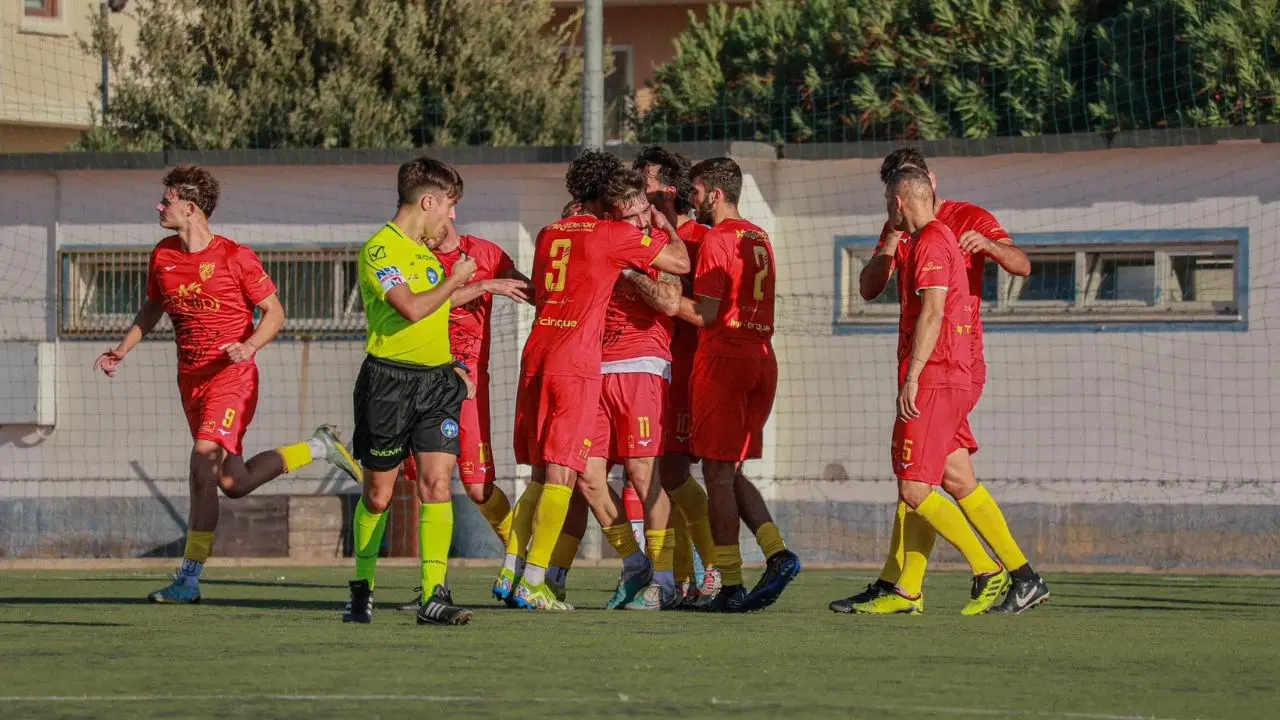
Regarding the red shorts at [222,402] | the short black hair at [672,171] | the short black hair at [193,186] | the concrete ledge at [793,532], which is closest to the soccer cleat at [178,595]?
the red shorts at [222,402]

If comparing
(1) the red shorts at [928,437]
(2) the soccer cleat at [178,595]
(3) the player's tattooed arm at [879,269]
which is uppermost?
(3) the player's tattooed arm at [879,269]

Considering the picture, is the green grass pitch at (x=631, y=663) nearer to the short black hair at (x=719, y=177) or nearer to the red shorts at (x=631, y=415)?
the red shorts at (x=631, y=415)

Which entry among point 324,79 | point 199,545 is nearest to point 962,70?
point 324,79

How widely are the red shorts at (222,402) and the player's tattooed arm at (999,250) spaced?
3487 millimetres

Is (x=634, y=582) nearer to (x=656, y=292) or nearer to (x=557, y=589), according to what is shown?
(x=557, y=589)

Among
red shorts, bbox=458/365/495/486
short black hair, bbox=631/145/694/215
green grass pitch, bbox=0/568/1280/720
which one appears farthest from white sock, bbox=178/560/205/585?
short black hair, bbox=631/145/694/215

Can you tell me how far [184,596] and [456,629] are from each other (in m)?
2.34

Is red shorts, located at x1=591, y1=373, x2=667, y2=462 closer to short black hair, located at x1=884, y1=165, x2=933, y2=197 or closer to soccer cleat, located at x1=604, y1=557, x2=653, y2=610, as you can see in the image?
soccer cleat, located at x1=604, y1=557, x2=653, y2=610

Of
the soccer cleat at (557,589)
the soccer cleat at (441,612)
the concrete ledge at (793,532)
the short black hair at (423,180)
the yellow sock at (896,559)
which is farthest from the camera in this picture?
the concrete ledge at (793,532)

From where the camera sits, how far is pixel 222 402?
9875mm

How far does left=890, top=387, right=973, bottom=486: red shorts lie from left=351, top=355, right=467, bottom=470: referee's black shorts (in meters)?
1.88

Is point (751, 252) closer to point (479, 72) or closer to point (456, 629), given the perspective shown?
point (456, 629)

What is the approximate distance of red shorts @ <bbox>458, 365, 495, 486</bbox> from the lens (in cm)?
949

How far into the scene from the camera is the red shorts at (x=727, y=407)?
9086 millimetres
